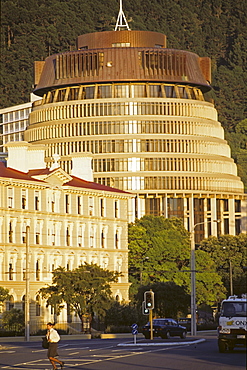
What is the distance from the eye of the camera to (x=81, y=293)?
132250mm

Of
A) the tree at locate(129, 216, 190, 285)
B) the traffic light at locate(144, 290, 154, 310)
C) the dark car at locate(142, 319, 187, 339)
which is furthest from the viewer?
the tree at locate(129, 216, 190, 285)

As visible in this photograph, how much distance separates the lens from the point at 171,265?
172000 millimetres

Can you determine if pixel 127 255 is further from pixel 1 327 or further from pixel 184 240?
pixel 1 327

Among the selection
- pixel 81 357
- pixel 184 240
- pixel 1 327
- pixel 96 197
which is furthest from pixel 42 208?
pixel 81 357

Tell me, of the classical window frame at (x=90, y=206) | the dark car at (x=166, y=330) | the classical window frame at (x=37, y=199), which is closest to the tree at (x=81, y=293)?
the classical window frame at (x=37, y=199)

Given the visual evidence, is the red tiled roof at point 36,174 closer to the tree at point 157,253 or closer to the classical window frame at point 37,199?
the classical window frame at point 37,199

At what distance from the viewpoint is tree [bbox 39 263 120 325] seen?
5182 inches

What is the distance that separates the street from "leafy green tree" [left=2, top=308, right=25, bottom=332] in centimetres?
3967

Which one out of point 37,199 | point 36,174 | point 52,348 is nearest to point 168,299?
point 37,199

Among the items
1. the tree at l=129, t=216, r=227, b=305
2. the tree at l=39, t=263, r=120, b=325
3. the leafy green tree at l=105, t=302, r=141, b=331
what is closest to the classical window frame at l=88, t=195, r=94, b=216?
the tree at l=129, t=216, r=227, b=305

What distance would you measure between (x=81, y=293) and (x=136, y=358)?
2561 inches

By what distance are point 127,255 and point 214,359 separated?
97.3 metres

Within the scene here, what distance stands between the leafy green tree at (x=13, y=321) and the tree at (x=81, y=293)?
6.08 meters

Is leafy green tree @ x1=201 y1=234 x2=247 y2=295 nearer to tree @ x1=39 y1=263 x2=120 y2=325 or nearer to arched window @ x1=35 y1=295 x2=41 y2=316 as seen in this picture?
arched window @ x1=35 y1=295 x2=41 y2=316
